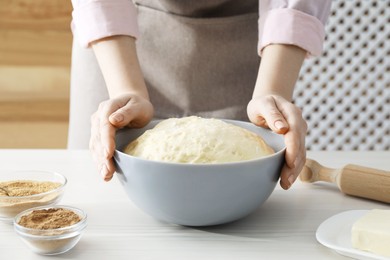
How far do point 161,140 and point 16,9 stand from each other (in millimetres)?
1864

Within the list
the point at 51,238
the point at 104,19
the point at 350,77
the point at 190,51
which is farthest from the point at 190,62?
the point at 350,77

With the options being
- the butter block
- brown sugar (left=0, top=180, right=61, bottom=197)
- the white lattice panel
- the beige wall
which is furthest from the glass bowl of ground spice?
the white lattice panel

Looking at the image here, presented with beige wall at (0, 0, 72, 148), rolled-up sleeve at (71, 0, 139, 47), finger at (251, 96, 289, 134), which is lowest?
beige wall at (0, 0, 72, 148)

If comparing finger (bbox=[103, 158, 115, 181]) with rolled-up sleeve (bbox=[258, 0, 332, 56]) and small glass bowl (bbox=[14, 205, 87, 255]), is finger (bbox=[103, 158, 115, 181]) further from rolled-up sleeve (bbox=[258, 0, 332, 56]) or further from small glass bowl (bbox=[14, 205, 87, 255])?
rolled-up sleeve (bbox=[258, 0, 332, 56])

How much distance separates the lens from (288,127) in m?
0.89

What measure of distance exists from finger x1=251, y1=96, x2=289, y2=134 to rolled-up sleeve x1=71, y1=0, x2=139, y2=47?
340mm

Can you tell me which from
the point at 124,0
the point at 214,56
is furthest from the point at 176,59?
the point at 124,0

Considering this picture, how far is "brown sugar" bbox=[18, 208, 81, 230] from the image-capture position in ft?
2.60

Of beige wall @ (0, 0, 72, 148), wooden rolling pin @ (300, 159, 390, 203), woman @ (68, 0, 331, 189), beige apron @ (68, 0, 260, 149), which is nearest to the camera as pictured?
wooden rolling pin @ (300, 159, 390, 203)

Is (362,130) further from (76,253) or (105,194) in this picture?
(76,253)

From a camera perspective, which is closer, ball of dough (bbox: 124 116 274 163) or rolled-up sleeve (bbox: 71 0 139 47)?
ball of dough (bbox: 124 116 274 163)

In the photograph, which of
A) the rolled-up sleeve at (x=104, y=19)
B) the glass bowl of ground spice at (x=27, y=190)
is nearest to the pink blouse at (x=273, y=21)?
the rolled-up sleeve at (x=104, y=19)

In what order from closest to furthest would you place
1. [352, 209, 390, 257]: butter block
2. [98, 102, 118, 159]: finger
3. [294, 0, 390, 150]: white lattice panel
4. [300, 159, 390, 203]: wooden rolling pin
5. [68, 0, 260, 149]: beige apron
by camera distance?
[352, 209, 390, 257]: butter block
[98, 102, 118, 159]: finger
[300, 159, 390, 203]: wooden rolling pin
[68, 0, 260, 149]: beige apron
[294, 0, 390, 150]: white lattice panel

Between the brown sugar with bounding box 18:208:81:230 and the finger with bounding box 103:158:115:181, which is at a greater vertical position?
the finger with bounding box 103:158:115:181
